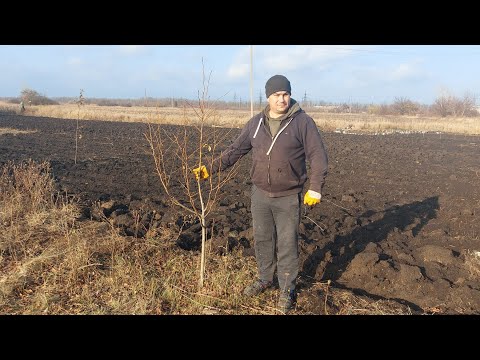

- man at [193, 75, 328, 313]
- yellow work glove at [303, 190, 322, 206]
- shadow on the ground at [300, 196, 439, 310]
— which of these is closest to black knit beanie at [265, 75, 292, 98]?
man at [193, 75, 328, 313]

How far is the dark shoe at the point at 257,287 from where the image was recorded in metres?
3.89

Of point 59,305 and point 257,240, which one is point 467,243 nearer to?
point 257,240

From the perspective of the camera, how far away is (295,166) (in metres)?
3.72

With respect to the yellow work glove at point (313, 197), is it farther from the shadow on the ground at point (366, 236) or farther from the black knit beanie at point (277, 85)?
the shadow on the ground at point (366, 236)

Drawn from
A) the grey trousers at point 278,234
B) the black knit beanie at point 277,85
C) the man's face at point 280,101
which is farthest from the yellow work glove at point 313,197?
the black knit beanie at point 277,85

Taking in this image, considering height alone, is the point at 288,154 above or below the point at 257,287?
above

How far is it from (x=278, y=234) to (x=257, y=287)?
59 cm

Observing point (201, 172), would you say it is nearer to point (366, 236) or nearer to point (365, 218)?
point (366, 236)

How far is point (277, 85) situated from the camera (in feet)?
11.6

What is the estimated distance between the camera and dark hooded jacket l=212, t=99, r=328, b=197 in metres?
3.62

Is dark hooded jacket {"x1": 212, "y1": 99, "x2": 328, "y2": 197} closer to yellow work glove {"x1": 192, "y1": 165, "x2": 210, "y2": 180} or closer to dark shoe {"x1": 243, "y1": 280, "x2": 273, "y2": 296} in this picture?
yellow work glove {"x1": 192, "y1": 165, "x2": 210, "y2": 180}

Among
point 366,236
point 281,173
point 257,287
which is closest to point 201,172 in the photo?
point 281,173

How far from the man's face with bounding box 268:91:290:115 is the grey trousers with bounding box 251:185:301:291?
82 centimetres

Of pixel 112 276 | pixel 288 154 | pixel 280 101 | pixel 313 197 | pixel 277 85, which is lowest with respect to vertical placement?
pixel 112 276
